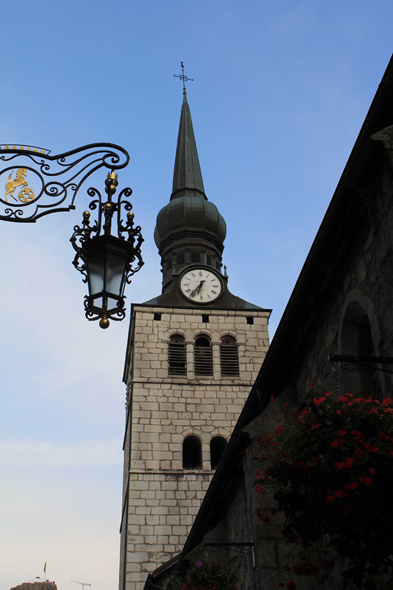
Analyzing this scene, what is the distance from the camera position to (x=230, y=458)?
11.5m

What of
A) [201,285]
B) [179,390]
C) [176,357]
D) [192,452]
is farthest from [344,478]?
[201,285]

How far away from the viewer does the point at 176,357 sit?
28.1 meters

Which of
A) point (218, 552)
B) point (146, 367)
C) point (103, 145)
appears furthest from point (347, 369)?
point (146, 367)

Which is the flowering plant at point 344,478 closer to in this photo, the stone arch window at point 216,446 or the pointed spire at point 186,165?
the stone arch window at point 216,446

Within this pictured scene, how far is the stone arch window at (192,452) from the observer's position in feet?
86.2

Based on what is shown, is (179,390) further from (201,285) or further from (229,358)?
(201,285)

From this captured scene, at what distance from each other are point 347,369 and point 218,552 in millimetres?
6722

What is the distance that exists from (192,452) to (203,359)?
11.5 ft

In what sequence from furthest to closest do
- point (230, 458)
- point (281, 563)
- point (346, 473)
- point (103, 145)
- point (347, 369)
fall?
point (230, 458), point (281, 563), point (347, 369), point (103, 145), point (346, 473)

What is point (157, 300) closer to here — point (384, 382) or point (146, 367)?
point (146, 367)

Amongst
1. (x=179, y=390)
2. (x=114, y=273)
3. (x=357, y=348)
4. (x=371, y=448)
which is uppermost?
(x=179, y=390)

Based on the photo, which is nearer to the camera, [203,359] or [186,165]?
[203,359]

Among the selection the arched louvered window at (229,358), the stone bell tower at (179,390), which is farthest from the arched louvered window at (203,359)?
the arched louvered window at (229,358)

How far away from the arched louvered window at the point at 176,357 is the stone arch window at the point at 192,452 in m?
2.56
